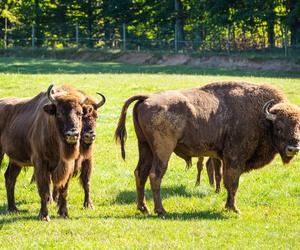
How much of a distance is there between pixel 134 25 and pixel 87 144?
50.9 m

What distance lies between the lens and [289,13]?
46.9 meters

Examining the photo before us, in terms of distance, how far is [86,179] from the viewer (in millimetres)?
12016

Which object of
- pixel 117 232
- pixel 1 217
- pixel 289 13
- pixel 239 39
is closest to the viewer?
pixel 117 232

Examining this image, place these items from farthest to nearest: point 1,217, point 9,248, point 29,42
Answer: point 29,42 < point 1,217 < point 9,248

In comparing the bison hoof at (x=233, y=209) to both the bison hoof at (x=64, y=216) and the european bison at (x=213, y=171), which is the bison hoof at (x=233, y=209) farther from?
the bison hoof at (x=64, y=216)

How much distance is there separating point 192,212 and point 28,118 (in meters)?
3.32

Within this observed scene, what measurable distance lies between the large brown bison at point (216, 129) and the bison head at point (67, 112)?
125 centimetres

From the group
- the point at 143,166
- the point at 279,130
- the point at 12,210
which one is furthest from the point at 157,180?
the point at 12,210

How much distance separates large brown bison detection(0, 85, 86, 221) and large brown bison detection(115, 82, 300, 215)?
4.09ft

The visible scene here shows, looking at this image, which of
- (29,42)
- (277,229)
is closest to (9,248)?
(277,229)

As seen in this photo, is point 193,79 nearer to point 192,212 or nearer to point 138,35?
point 192,212

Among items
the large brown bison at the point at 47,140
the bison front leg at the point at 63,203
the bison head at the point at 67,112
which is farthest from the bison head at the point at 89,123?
the bison front leg at the point at 63,203

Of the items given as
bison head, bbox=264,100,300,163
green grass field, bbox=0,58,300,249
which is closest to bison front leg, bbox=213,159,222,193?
green grass field, bbox=0,58,300,249

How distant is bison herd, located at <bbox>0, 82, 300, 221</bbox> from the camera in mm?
10727
